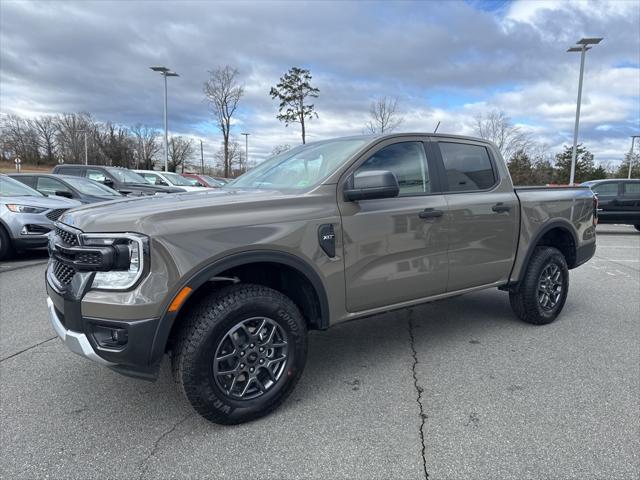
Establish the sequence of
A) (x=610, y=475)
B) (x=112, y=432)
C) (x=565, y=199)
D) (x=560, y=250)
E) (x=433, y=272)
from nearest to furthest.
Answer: (x=610, y=475) → (x=112, y=432) → (x=433, y=272) → (x=565, y=199) → (x=560, y=250)

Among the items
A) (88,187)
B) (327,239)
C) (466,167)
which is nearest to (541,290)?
(466,167)

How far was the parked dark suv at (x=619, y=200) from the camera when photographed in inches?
524

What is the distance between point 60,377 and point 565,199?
497cm

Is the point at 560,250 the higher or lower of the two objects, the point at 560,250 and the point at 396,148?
the lower

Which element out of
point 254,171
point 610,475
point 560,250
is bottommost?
point 610,475

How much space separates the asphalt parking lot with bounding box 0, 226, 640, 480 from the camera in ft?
7.52

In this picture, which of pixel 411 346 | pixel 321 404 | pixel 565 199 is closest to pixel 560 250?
pixel 565 199

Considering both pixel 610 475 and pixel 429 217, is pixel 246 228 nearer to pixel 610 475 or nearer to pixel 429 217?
pixel 429 217

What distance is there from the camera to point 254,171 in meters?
3.98

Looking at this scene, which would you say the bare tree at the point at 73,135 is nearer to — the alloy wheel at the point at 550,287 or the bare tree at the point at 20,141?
the bare tree at the point at 20,141

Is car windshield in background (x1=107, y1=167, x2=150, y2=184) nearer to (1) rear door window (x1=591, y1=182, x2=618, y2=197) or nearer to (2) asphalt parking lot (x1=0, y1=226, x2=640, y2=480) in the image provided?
(2) asphalt parking lot (x1=0, y1=226, x2=640, y2=480)

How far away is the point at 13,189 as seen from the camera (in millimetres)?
7969

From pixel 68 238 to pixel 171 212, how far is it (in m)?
0.69

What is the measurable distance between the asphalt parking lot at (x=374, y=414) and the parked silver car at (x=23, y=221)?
3735 millimetres
